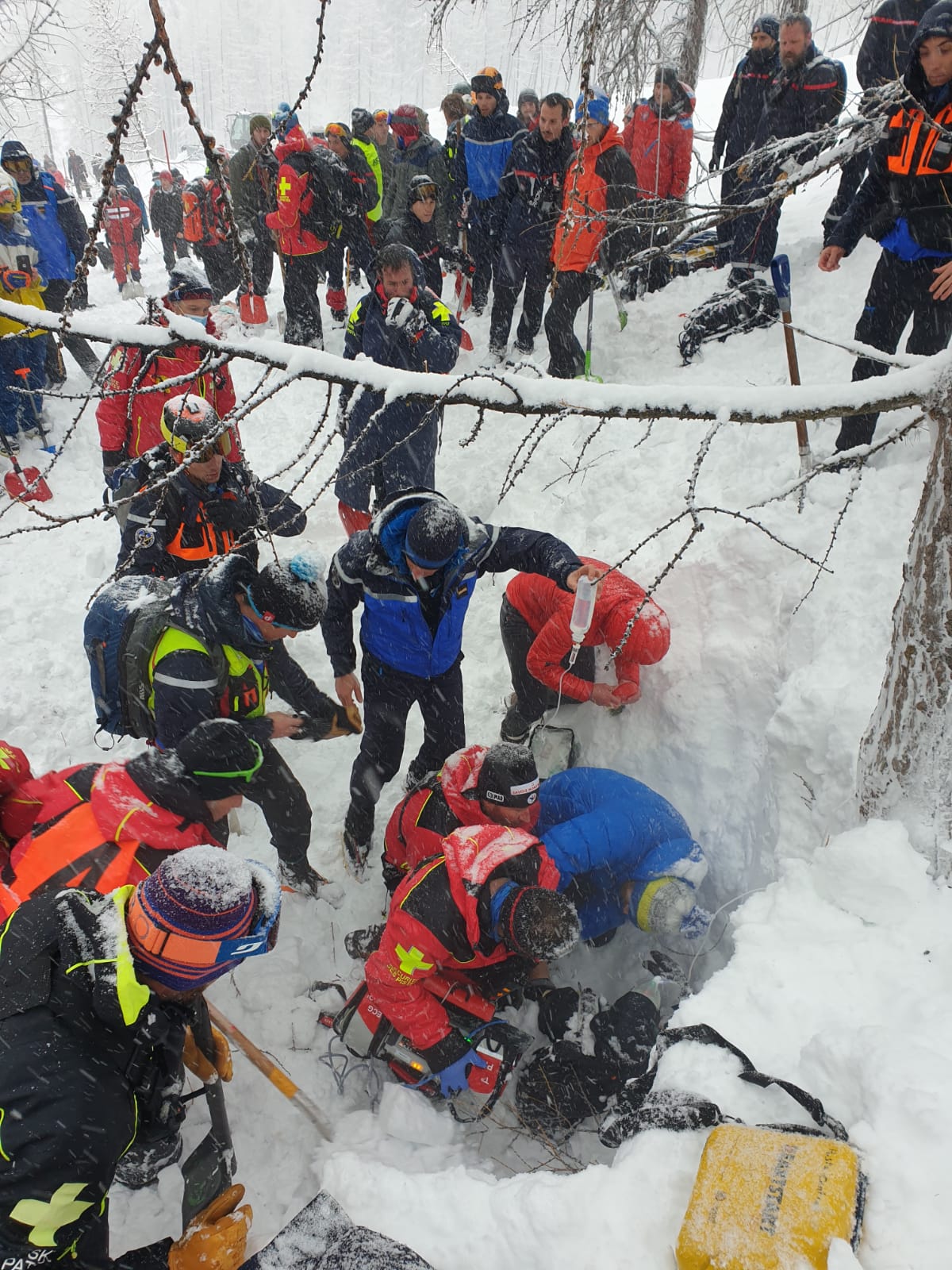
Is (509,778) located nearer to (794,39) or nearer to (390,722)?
(390,722)

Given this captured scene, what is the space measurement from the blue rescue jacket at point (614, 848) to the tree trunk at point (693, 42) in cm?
881

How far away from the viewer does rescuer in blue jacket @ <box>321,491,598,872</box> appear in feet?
11.9

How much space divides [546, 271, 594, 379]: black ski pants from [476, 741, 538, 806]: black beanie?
165 inches

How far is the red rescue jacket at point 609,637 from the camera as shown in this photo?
4.11 m

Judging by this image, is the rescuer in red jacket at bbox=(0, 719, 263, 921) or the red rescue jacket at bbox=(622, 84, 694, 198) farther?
the red rescue jacket at bbox=(622, 84, 694, 198)

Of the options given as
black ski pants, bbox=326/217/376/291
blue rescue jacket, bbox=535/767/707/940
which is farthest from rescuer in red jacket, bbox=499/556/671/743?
black ski pants, bbox=326/217/376/291

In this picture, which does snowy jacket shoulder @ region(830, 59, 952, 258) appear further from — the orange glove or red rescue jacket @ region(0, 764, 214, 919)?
the orange glove

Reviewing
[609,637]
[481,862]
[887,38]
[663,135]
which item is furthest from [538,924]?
[663,135]

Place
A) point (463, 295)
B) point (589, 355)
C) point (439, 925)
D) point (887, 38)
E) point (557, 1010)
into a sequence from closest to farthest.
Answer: point (439, 925) < point (557, 1010) < point (887, 38) < point (589, 355) < point (463, 295)

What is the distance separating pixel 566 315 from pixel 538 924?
17.0ft

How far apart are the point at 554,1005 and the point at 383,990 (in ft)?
2.92

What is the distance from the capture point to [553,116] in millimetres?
6008

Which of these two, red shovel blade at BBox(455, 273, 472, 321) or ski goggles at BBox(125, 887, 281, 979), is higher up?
red shovel blade at BBox(455, 273, 472, 321)

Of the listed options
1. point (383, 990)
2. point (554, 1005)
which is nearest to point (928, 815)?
point (554, 1005)
